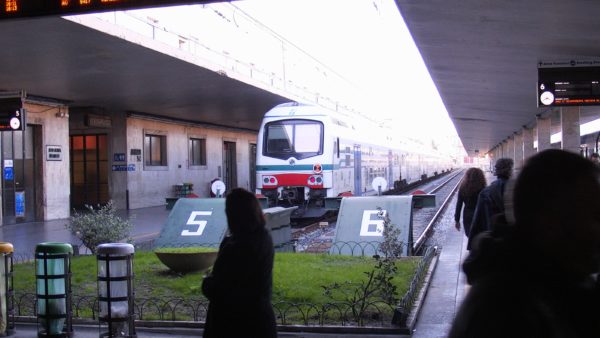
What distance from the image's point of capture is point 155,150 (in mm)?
32469

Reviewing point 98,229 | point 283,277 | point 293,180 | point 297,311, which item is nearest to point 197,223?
point 98,229

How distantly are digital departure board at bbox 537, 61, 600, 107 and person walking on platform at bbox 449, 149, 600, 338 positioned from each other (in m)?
12.9

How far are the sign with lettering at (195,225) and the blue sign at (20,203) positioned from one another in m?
11.3

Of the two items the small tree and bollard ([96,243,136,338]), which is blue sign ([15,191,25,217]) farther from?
bollard ([96,243,136,338])

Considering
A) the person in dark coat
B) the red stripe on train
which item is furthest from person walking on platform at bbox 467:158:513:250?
the red stripe on train

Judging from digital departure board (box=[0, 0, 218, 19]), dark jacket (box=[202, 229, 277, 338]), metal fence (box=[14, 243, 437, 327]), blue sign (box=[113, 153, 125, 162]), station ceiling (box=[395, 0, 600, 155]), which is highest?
station ceiling (box=[395, 0, 600, 155])

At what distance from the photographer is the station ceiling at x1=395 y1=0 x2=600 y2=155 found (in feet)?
37.7

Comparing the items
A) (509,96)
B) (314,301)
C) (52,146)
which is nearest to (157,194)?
(52,146)

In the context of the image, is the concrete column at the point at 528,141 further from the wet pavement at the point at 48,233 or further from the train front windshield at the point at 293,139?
the wet pavement at the point at 48,233

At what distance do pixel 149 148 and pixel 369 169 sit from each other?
1206cm

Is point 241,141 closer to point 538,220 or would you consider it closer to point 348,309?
point 348,309

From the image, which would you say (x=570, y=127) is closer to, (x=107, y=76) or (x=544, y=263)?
(x=107, y=76)

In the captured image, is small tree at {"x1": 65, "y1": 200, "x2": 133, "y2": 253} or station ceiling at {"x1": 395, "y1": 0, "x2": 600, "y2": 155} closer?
station ceiling at {"x1": 395, "y1": 0, "x2": 600, "y2": 155}

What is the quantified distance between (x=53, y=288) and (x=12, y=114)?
29.8 ft
